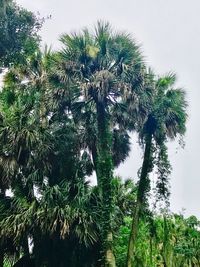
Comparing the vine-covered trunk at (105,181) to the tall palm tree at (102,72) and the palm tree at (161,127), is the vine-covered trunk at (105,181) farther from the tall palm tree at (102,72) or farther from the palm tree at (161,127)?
the palm tree at (161,127)

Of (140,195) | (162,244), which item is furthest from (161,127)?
(162,244)

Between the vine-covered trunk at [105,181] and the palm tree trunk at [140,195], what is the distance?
45.7 inches

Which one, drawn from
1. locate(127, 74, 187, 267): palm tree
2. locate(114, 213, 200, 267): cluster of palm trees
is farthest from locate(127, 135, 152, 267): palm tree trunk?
locate(114, 213, 200, 267): cluster of palm trees

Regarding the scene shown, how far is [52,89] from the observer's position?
19.2m

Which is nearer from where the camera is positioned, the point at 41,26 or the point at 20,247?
the point at 20,247

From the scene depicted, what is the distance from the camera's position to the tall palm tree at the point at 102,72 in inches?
687

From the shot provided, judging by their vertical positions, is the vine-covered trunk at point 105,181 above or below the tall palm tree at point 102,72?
below

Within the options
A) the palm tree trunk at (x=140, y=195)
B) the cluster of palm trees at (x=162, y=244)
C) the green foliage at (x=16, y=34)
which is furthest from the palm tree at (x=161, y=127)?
the green foliage at (x=16, y=34)

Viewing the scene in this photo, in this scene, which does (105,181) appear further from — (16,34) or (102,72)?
(16,34)

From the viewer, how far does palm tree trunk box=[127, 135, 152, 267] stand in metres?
17.3

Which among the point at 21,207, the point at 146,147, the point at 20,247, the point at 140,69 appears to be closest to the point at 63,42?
the point at 140,69

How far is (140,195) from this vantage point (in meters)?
18.2

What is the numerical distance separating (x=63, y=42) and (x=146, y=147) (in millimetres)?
5124

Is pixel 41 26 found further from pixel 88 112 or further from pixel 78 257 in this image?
pixel 78 257
